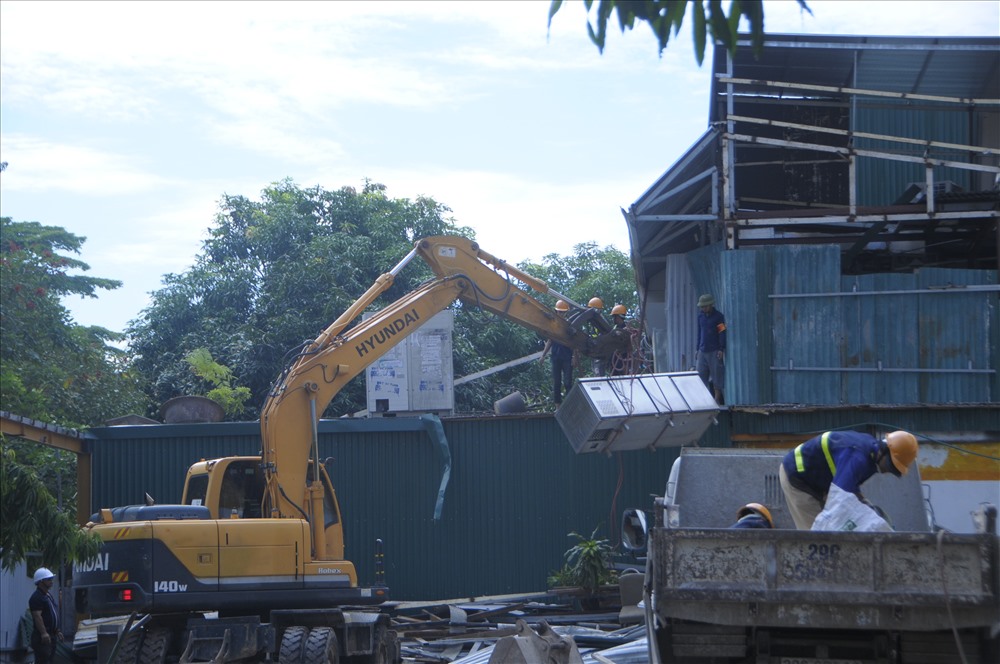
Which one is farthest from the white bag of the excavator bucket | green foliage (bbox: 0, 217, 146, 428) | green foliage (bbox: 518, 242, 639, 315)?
green foliage (bbox: 518, 242, 639, 315)

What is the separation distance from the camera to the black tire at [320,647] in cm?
1168

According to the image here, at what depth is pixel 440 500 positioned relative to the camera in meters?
18.0

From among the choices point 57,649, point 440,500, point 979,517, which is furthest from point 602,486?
point 979,517

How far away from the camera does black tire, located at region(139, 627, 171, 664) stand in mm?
11719

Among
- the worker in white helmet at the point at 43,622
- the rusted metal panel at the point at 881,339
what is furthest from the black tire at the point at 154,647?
the rusted metal panel at the point at 881,339

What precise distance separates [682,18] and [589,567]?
13.6 metres

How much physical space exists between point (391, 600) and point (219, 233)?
1948cm

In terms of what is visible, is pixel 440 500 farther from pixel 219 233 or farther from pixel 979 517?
pixel 219 233

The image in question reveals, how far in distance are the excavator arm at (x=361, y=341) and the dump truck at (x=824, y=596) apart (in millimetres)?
6120

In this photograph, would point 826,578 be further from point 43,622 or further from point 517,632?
point 43,622

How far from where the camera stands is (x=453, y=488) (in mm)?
18781

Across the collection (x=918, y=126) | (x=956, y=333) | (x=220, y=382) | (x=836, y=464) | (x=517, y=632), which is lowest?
(x=517, y=632)

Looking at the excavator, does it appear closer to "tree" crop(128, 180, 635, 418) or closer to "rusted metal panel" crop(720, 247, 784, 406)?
"rusted metal panel" crop(720, 247, 784, 406)

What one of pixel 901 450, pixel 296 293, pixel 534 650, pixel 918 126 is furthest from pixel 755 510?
pixel 296 293
